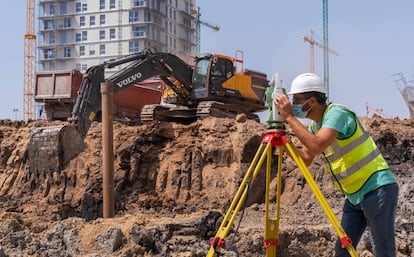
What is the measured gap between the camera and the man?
3.25 m

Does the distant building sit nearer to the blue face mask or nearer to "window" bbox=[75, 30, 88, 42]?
"window" bbox=[75, 30, 88, 42]

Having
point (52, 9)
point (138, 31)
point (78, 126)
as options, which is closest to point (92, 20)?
point (138, 31)

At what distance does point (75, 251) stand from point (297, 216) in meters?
4.82

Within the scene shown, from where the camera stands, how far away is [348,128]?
3318 mm

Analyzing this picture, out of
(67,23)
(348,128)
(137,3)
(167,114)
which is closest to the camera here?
(348,128)

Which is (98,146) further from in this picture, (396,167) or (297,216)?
(396,167)

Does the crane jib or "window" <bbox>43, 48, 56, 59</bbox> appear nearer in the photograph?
the crane jib

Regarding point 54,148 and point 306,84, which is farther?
point 54,148

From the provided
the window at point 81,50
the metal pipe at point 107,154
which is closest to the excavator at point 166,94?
the metal pipe at point 107,154

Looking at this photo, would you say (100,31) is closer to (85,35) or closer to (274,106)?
(85,35)

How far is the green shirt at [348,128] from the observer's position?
3.26 m

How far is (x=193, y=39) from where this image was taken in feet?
253

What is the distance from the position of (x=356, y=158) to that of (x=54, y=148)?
10.7 metres

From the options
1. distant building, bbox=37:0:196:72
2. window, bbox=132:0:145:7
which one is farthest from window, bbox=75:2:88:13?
window, bbox=132:0:145:7
